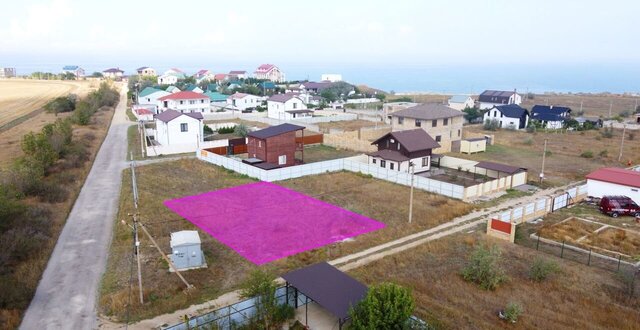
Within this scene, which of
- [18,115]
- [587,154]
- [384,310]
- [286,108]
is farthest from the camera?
[18,115]

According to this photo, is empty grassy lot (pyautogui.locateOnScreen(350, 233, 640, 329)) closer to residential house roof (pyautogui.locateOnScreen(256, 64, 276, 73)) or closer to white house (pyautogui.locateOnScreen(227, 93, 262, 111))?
white house (pyautogui.locateOnScreen(227, 93, 262, 111))

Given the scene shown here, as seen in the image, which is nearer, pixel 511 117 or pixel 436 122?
pixel 436 122

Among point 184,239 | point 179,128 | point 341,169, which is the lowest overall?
point 341,169

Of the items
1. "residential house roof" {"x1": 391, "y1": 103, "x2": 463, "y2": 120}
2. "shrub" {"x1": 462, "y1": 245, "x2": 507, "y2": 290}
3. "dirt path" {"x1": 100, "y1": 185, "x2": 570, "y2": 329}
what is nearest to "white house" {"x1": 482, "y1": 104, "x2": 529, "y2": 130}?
"residential house roof" {"x1": 391, "y1": 103, "x2": 463, "y2": 120}

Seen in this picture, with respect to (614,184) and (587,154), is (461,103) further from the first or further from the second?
(614,184)

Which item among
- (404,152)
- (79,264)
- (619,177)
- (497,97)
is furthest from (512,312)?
(497,97)

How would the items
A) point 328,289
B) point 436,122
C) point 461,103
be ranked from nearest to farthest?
point 328,289, point 436,122, point 461,103

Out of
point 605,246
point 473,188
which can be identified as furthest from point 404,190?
point 605,246

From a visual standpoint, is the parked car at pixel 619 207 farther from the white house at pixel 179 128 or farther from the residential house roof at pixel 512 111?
the residential house roof at pixel 512 111
